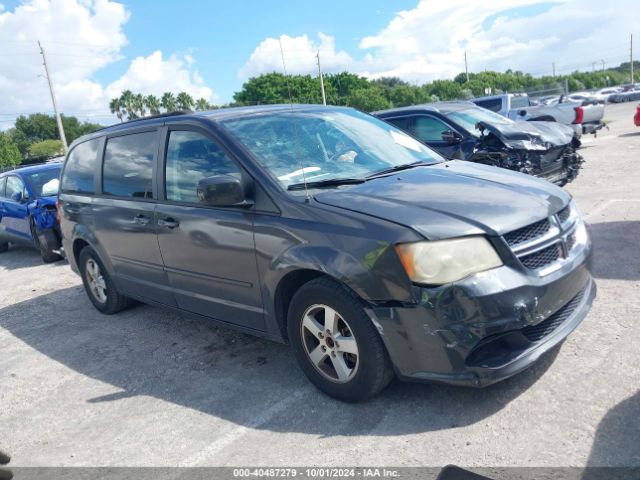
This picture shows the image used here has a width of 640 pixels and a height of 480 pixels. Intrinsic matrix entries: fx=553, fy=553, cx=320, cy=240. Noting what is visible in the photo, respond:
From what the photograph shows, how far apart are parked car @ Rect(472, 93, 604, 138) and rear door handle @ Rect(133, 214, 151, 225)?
11.4 metres

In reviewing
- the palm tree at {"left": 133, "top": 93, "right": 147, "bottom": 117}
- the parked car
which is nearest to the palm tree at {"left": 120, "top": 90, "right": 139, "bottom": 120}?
the palm tree at {"left": 133, "top": 93, "right": 147, "bottom": 117}

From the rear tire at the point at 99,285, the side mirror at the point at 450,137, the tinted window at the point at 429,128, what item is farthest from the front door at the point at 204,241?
the tinted window at the point at 429,128

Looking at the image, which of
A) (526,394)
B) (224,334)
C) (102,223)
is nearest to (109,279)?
(102,223)

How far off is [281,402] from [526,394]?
1.48 m

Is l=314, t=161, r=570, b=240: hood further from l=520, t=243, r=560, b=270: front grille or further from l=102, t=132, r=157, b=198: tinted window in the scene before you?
l=102, t=132, r=157, b=198: tinted window

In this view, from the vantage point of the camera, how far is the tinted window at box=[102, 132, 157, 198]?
4547 millimetres

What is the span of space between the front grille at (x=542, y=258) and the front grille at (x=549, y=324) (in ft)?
1.04

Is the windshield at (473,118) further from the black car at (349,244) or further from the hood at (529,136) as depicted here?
the black car at (349,244)

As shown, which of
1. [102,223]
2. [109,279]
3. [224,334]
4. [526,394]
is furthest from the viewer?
[109,279]

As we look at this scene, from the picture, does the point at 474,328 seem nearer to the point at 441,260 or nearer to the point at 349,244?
the point at 441,260

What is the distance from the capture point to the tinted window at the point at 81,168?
5.51m

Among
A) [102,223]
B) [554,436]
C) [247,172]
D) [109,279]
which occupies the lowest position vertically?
[554,436]

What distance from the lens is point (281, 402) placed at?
11.5 ft

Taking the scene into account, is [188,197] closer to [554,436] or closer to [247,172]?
[247,172]
